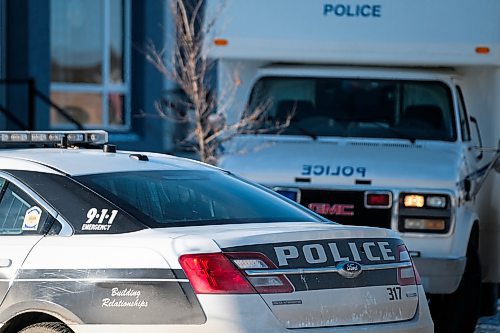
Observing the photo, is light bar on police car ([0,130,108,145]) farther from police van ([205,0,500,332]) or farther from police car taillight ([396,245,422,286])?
police van ([205,0,500,332])

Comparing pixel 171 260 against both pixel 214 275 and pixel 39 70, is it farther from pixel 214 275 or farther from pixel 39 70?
pixel 39 70

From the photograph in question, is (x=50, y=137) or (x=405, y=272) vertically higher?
(x=50, y=137)

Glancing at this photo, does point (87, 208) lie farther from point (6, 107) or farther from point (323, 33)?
point (6, 107)

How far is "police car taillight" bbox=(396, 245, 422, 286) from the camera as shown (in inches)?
243

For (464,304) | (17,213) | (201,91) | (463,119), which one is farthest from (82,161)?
(201,91)

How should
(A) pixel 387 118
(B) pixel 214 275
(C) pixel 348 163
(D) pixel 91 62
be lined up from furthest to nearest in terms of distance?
(D) pixel 91 62 → (A) pixel 387 118 → (C) pixel 348 163 → (B) pixel 214 275

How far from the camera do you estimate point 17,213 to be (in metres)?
6.29

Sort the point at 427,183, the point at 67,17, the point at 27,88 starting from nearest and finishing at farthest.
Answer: the point at 427,183 < the point at 27,88 < the point at 67,17

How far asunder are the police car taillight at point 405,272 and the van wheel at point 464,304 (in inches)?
142

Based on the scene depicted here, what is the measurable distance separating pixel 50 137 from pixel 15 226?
3.27 ft

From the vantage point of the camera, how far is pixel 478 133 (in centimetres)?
1082

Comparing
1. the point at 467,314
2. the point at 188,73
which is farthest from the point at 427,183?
the point at 188,73

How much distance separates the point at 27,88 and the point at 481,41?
813cm

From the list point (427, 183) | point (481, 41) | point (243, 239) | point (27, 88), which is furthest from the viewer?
point (27, 88)
